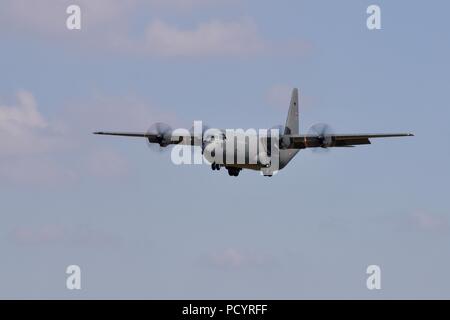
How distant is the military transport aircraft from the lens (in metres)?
72.1

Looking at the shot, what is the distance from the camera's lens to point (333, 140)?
3046 inches

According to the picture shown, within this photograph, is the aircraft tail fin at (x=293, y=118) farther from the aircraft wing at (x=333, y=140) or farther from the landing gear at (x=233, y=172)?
the landing gear at (x=233, y=172)

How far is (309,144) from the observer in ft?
259

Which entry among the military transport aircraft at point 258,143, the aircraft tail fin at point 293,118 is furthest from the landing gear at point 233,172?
the aircraft tail fin at point 293,118

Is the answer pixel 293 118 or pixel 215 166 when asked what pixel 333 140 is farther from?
pixel 293 118

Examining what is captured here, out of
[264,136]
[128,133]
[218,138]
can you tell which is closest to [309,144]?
[264,136]

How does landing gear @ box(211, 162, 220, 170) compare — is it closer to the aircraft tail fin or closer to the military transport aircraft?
the military transport aircraft

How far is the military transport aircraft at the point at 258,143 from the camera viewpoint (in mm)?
72062

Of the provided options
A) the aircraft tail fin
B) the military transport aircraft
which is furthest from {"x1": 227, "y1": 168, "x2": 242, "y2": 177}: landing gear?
the aircraft tail fin
